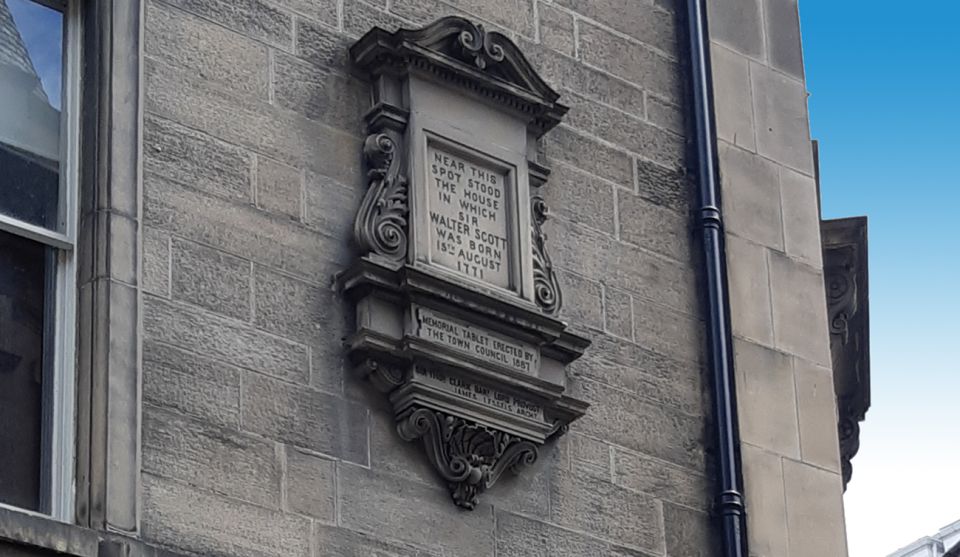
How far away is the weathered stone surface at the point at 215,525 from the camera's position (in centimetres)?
1039

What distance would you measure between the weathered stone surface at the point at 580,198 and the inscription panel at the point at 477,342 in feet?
3.45

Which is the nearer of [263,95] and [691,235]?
[263,95]

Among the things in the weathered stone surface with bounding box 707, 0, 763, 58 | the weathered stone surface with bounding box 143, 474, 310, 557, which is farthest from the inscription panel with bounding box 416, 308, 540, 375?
the weathered stone surface with bounding box 707, 0, 763, 58

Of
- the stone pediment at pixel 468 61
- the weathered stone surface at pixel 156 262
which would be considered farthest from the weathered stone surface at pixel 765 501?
the weathered stone surface at pixel 156 262

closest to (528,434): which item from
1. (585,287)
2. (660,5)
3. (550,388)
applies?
(550,388)

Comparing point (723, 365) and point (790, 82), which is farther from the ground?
point (790, 82)

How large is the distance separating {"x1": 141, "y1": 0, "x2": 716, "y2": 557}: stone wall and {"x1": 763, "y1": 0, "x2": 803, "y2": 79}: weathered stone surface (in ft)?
3.88

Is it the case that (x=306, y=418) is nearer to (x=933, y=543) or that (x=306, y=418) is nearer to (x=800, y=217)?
(x=800, y=217)

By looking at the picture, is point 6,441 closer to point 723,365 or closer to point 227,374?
point 227,374

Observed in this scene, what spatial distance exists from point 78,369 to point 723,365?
4230 millimetres

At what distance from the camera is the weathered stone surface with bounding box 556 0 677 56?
13742mm

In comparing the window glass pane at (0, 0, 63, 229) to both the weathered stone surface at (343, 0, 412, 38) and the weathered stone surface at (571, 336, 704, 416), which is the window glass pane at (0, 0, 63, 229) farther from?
the weathered stone surface at (571, 336, 704, 416)

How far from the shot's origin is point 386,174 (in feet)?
39.5

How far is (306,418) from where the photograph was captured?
37.0 ft
